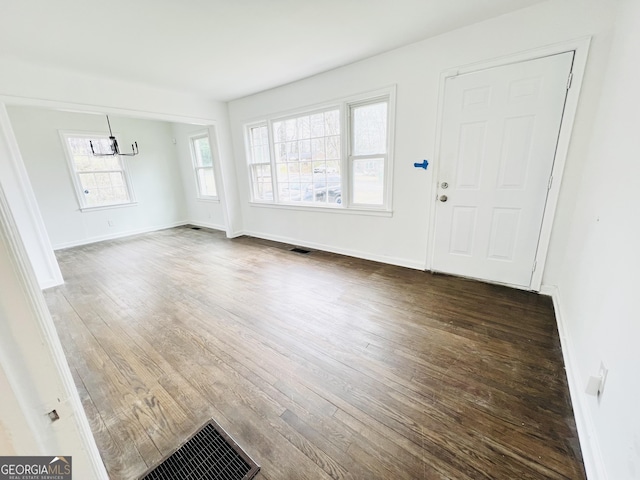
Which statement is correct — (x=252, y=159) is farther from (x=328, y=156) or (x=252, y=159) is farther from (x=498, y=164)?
(x=498, y=164)

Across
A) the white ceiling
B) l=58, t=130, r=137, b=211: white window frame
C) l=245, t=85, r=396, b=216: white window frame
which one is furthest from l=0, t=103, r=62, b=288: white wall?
l=245, t=85, r=396, b=216: white window frame

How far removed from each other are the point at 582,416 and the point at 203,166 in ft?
22.0

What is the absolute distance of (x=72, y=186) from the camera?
16.1ft

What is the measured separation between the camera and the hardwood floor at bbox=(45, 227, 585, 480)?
4.09ft

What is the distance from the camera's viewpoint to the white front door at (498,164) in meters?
2.28

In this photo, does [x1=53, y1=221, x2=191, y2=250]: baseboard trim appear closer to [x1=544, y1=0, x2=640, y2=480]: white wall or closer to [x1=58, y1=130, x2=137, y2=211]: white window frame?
[x1=58, y1=130, x2=137, y2=211]: white window frame

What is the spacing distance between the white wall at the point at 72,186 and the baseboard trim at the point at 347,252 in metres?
2.73

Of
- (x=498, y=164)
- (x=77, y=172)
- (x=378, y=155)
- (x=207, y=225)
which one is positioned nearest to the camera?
(x=498, y=164)

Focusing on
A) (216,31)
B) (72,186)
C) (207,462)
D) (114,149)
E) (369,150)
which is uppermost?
(216,31)

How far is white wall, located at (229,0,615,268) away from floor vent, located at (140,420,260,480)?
2674 mm

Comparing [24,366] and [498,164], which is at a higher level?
[498,164]

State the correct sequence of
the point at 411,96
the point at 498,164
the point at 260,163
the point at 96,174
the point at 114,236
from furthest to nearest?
1. the point at 114,236
2. the point at 96,174
3. the point at 260,163
4. the point at 411,96
5. the point at 498,164

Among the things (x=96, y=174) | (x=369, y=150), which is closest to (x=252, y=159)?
(x=369, y=150)

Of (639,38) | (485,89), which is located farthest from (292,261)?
(639,38)
